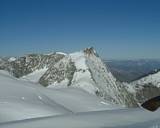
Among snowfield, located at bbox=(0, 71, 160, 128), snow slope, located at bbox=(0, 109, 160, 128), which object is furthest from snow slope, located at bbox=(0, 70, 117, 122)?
snow slope, located at bbox=(0, 109, 160, 128)

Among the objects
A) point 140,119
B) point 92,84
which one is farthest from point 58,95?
point 92,84

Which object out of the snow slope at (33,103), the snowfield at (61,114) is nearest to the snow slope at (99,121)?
the snowfield at (61,114)

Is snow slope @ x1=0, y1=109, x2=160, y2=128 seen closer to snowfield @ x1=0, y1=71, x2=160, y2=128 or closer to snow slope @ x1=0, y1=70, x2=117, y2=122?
snowfield @ x1=0, y1=71, x2=160, y2=128

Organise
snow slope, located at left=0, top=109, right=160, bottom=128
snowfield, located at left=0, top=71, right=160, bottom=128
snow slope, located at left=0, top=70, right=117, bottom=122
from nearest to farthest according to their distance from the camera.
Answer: snow slope, located at left=0, top=109, right=160, bottom=128
snowfield, located at left=0, top=71, right=160, bottom=128
snow slope, located at left=0, top=70, right=117, bottom=122

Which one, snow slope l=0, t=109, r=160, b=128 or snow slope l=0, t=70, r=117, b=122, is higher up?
snow slope l=0, t=109, r=160, b=128

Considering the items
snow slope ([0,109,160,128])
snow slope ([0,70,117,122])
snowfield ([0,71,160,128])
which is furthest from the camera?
snow slope ([0,70,117,122])

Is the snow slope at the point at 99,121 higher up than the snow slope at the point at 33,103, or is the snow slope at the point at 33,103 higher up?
the snow slope at the point at 99,121

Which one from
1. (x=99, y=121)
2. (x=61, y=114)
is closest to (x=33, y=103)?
(x=61, y=114)

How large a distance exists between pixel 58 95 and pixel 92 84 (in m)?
184

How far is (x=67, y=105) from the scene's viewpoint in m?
11.1

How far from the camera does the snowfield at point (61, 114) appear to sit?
14.3ft

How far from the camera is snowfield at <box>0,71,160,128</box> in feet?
14.3

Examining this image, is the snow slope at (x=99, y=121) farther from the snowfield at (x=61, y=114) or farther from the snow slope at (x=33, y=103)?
the snow slope at (x=33, y=103)

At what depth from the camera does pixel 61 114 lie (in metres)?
5.77
